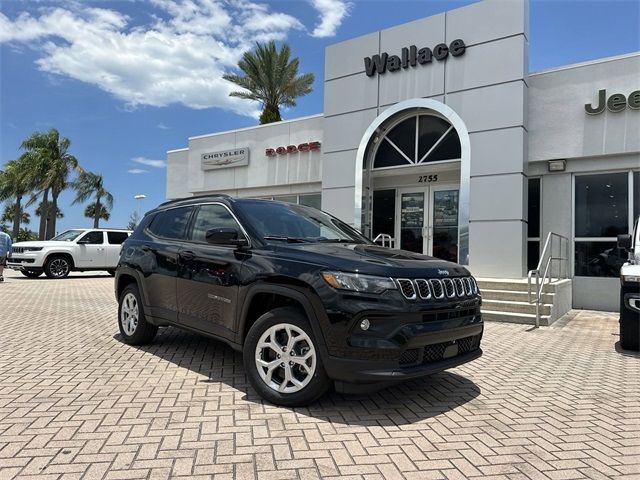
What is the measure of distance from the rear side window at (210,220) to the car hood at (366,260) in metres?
0.88

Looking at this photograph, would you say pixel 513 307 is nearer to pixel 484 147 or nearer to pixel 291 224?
pixel 484 147

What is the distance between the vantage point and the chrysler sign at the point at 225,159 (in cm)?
1703

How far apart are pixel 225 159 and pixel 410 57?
816 centimetres

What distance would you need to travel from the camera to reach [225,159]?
17.6 m

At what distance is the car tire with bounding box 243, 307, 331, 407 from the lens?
11.9ft

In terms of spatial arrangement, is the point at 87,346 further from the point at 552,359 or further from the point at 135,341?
the point at 552,359

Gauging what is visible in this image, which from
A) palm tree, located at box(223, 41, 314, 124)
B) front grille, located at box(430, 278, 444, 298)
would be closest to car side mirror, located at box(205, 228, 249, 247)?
front grille, located at box(430, 278, 444, 298)

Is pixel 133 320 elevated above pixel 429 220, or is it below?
below

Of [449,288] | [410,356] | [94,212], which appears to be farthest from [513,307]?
[94,212]

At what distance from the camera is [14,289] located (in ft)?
40.4

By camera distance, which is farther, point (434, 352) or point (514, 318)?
point (514, 318)

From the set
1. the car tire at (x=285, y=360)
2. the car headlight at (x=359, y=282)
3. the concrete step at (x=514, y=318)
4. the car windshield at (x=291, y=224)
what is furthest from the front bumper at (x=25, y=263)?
the car headlight at (x=359, y=282)

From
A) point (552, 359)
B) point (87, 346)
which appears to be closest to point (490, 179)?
point (552, 359)

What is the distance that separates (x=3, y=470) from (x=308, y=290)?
2187mm
